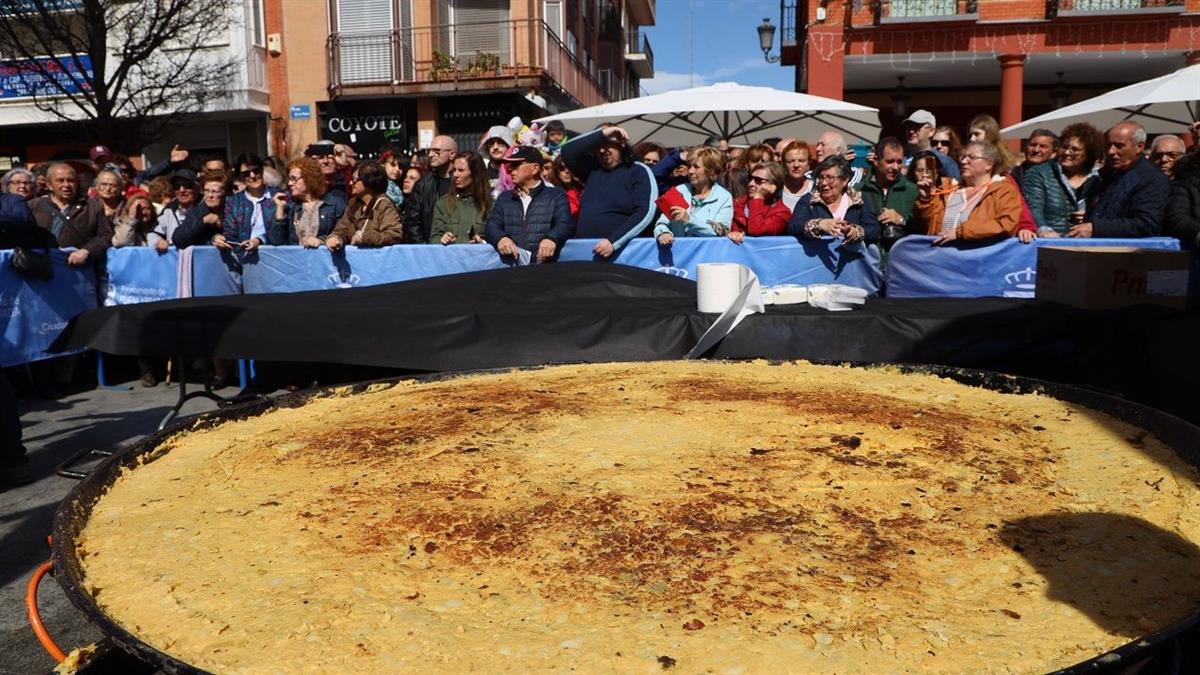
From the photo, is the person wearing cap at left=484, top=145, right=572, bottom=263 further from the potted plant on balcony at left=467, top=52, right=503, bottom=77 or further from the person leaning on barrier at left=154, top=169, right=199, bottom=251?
the potted plant on balcony at left=467, top=52, right=503, bottom=77

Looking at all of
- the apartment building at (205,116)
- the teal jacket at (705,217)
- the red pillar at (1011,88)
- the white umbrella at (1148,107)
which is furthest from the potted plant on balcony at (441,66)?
the teal jacket at (705,217)

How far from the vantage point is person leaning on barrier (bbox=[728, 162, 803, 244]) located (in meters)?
7.24

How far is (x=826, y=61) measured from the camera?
21.1 metres

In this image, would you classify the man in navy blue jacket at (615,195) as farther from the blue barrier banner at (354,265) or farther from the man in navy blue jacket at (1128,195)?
the man in navy blue jacket at (1128,195)

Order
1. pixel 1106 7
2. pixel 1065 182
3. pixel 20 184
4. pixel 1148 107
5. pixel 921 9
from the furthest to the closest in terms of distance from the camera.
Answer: pixel 921 9, pixel 1106 7, pixel 1148 107, pixel 20 184, pixel 1065 182

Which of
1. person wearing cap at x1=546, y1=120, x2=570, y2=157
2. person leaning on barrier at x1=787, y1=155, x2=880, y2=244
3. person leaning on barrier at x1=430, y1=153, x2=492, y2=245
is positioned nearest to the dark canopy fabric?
person leaning on barrier at x1=787, y1=155, x2=880, y2=244

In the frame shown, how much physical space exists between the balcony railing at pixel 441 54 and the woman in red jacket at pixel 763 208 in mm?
17949

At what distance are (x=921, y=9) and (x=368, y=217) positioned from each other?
57.5 ft

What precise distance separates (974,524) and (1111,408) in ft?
3.67

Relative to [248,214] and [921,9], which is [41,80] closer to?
[248,214]

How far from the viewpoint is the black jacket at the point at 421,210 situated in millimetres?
8562

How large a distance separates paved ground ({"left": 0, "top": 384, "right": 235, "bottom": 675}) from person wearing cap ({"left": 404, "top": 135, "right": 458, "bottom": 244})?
7.27 feet

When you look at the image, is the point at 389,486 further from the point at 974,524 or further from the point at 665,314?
the point at 665,314

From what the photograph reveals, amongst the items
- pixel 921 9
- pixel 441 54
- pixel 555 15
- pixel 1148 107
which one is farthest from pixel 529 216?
pixel 555 15
